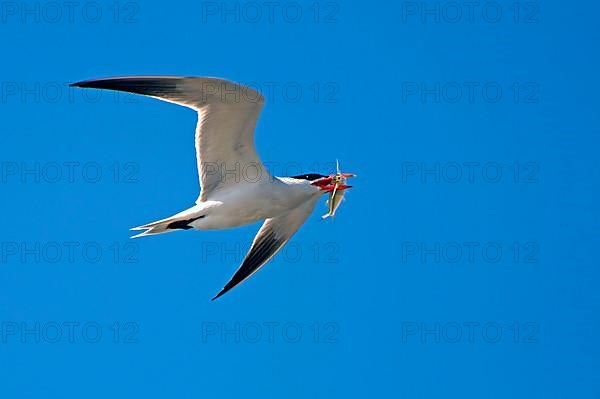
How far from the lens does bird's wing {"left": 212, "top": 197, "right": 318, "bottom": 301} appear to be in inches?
590

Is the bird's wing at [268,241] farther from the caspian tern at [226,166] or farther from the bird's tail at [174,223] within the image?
the bird's tail at [174,223]

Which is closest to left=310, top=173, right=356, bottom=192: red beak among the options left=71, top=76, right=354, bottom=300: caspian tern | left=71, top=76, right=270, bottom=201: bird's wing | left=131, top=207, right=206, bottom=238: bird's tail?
left=71, top=76, right=354, bottom=300: caspian tern

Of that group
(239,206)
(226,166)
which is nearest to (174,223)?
(239,206)

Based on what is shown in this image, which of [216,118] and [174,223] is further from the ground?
[216,118]

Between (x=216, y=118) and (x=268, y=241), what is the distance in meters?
2.67

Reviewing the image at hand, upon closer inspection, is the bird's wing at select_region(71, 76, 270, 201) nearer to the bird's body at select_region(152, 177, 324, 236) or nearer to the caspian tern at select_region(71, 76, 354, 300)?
the caspian tern at select_region(71, 76, 354, 300)

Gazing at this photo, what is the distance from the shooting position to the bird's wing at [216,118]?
497 inches

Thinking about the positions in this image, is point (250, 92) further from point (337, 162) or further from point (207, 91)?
point (337, 162)

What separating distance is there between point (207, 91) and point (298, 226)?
298 cm

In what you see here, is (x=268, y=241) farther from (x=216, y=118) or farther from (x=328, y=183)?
(x=216, y=118)

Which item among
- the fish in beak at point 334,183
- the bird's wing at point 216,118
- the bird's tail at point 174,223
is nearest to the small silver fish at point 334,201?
the fish in beak at point 334,183

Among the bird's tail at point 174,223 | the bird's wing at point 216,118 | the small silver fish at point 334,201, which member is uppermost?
the bird's wing at point 216,118

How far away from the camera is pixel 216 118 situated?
13.1 meters

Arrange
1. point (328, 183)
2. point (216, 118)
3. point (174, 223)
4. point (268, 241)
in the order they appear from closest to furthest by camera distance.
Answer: point (216, 118) → point (174, 223) → point (328, 183) → point (268, 241)
